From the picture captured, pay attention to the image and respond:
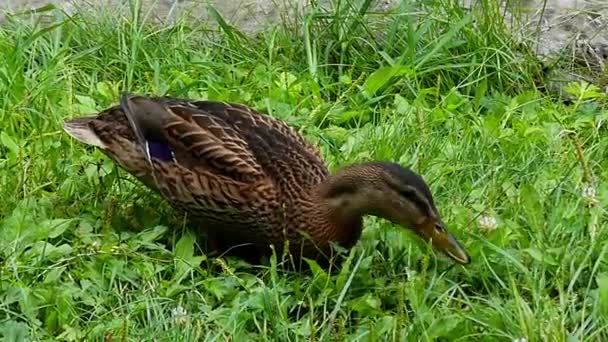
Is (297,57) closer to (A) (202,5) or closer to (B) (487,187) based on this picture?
(A) (202,5)

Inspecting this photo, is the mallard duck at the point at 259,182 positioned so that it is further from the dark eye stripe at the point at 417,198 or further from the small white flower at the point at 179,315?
the small white flower at the point at 179,315

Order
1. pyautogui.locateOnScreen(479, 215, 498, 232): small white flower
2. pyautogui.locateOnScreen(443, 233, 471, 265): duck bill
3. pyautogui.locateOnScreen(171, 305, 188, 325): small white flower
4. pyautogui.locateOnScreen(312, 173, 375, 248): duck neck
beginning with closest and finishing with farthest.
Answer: pyautogui.locateOnScreen(171, 305, 188, 325): small white flower, pyautogui.locateOnScreen(443, 233, 471, 265): duck bill, pyautogui.locateOnScreen(312, 173, 375, 248): duck neck, pyautogui.locateOnScreen(479, 215, 498, 232): small white flower

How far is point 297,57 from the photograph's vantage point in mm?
5977

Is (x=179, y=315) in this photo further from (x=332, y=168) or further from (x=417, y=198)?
(x=332, y=168)

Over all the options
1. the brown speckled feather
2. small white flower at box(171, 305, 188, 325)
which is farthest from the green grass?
the brown speckled feather

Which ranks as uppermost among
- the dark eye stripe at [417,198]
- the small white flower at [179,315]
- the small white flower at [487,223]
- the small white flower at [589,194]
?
the dark eye stripe at [417,198]

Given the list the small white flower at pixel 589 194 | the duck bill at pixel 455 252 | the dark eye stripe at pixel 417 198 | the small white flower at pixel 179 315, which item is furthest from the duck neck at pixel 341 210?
the small white flower at pixel 589 194

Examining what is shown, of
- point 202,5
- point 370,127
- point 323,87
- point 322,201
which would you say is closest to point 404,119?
point 370,127

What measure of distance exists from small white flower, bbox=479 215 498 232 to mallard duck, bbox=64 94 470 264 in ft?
0.74

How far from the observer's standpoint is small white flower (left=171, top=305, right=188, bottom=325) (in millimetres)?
4055

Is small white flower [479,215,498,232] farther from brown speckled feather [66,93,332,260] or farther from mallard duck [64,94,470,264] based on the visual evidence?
brown speckled feather [66,93,332,260]

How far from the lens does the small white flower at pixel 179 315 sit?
4055 mm

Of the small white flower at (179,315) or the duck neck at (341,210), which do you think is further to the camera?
the duck neck at (341,210)

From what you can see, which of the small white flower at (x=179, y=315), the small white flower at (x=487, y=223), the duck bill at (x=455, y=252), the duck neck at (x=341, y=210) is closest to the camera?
the small white flower at (x=179, y=315)
